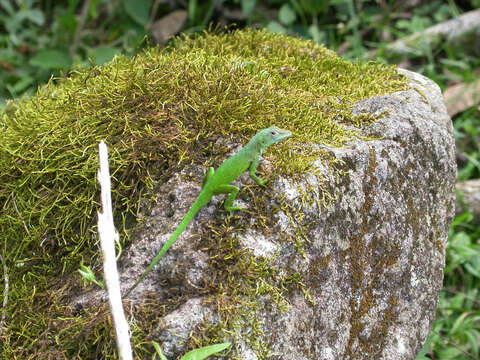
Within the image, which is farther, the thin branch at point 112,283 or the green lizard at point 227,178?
the green lizard at point 227,178

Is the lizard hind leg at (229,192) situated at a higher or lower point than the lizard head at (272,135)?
lower

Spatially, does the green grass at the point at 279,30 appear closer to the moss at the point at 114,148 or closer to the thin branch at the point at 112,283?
the moss at the point at 114,148

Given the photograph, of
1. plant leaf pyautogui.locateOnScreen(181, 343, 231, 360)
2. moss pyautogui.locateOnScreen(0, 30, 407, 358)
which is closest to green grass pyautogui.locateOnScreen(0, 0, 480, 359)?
moss pyautogui.locateOnScreen(0, 30, 407, 358)

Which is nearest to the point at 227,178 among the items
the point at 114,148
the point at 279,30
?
the point at 114,148

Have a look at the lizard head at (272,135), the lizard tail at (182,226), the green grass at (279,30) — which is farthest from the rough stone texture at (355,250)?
the green grass at (279,30)

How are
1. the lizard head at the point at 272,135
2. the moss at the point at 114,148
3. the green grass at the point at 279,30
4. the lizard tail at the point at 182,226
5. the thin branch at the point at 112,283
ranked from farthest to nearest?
the green grass at the point at 279,30
the lizard head at the point at 272,135
the moss at the point at 114,148
the lizard tail at the point at 182,226
the thin branch at the point at 112,283

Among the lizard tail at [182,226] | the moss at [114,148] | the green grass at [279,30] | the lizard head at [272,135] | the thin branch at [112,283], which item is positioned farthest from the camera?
the green grass at [279,30]

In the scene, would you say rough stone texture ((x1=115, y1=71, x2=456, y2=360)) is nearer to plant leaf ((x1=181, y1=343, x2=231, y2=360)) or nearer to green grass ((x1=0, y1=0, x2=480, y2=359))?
plant leaf ((x1=181, y1=343, x2=231, y2=360))

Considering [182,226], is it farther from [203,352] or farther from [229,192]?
[203,352]
